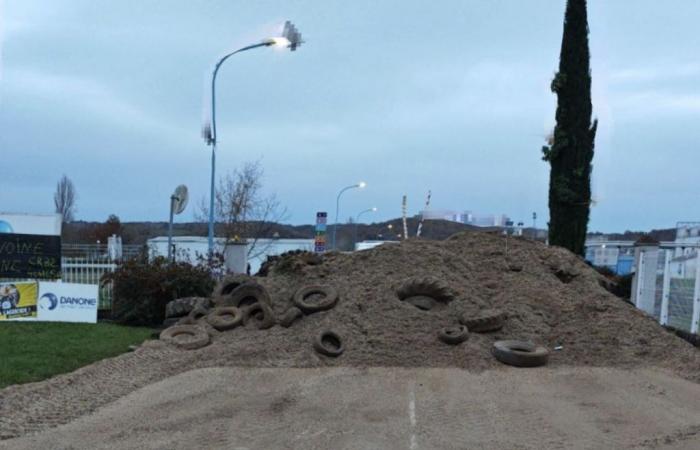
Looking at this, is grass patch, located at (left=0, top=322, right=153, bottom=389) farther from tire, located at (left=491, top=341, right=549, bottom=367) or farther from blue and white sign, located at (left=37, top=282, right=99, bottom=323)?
tire, located at (left=491, top=341, right=549, bottom=367)

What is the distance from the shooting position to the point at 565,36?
17.1 meters

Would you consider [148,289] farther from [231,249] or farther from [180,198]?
[231,249]

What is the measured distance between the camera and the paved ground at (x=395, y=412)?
16.4 ft

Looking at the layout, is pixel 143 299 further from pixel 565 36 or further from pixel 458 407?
pixel 565 36

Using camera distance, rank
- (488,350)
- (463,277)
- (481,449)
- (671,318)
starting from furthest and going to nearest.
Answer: (671,318), (463,277), (488,350), (481,449)

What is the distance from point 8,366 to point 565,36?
53.1 ft

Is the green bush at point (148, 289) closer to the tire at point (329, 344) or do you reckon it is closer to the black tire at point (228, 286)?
the black tire at point (228, 286)

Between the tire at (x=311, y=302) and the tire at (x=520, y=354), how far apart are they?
2555 millimetres

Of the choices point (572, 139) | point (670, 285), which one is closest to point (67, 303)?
point (670, 285)

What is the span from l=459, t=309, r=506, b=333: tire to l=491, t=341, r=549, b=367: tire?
485 millimetres

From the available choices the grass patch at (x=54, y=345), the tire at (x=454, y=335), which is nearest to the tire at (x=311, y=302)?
the tire at (x=454, y=335)

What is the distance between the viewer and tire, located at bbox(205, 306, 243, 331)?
29.0 feet

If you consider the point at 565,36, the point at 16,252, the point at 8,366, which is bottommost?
the point at 8,366

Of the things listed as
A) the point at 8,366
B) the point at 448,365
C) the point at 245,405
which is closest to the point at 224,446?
the point at 245,405
